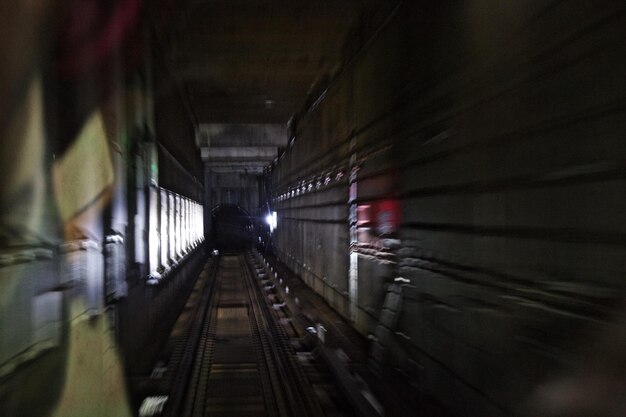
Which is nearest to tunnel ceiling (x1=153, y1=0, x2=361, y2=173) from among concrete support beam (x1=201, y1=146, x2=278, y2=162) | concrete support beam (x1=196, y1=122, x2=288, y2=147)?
concrete support beam (x1=196, y1=122, x2=288, y2=147)

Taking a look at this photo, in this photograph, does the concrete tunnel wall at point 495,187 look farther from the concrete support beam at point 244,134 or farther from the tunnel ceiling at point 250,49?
the concrete support beam at point 244,134

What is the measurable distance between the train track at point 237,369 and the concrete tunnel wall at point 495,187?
45.7 inches

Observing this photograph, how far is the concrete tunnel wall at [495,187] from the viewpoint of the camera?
261cm

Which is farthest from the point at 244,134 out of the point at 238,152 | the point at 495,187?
the point at 495,187

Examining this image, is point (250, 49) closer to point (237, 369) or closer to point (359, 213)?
point (359, 213)

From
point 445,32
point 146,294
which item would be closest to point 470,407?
point 445,32

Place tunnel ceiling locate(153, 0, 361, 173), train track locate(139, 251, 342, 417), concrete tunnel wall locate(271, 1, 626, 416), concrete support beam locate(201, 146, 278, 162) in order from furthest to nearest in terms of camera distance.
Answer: concrete support beam locate(201, 146, 278, 162)
tunnel ceiling locate(153, 0, 361, 173)
train track locate(139, 251, 342, 417)
concrete tunnel wall locate(271, 1, 626, 416)

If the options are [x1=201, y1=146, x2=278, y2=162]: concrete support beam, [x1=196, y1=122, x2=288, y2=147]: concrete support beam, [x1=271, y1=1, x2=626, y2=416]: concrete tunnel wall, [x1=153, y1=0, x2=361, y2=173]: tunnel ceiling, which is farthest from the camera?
[x1=201, y1=146, x2=278, y2=162]: concrete support beam

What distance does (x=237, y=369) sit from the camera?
7.01 meters

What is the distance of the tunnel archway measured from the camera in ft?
94.6

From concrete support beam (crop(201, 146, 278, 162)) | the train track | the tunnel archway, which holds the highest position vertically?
concrete support beam (crop(201, 146, 278, 162))

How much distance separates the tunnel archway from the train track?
16.9 meters

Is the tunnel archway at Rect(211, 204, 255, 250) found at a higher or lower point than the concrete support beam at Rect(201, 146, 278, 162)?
lower

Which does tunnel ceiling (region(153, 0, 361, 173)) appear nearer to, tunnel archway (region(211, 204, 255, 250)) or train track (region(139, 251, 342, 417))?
train track (region(139, 251, 342, 417))
